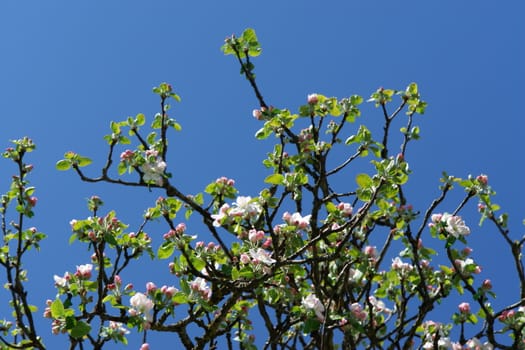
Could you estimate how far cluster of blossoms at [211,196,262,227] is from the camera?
353 cm

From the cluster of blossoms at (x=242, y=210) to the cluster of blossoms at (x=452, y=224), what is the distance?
1.32 m

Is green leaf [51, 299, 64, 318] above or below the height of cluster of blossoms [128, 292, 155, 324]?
below

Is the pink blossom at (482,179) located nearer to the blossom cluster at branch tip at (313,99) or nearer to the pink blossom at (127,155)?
the blossom cluster at branch tip at (313,99)

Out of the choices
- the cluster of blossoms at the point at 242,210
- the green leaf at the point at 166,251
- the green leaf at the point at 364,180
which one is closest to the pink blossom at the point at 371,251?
the green leaf at the point at 364,180

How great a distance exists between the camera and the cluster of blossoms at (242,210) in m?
3.53

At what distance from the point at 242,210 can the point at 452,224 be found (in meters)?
1.49

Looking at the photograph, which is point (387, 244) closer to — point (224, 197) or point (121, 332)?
point (224, 197)

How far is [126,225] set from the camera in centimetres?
425

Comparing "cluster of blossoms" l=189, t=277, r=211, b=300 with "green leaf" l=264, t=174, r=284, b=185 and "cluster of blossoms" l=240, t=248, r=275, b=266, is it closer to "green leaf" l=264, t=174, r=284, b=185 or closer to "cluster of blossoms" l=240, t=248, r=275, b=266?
"cluster of blossoms" l=240, t=248, r=275, b=266

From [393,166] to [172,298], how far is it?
1.49m

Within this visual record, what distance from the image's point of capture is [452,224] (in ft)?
13.4

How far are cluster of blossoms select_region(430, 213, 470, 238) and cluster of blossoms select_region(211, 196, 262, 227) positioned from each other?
1.32 meters

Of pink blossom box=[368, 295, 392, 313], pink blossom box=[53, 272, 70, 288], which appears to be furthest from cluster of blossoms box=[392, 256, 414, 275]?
pink blossom box=[53, 272, 70, 288]

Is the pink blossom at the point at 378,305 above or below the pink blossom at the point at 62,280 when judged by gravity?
below
